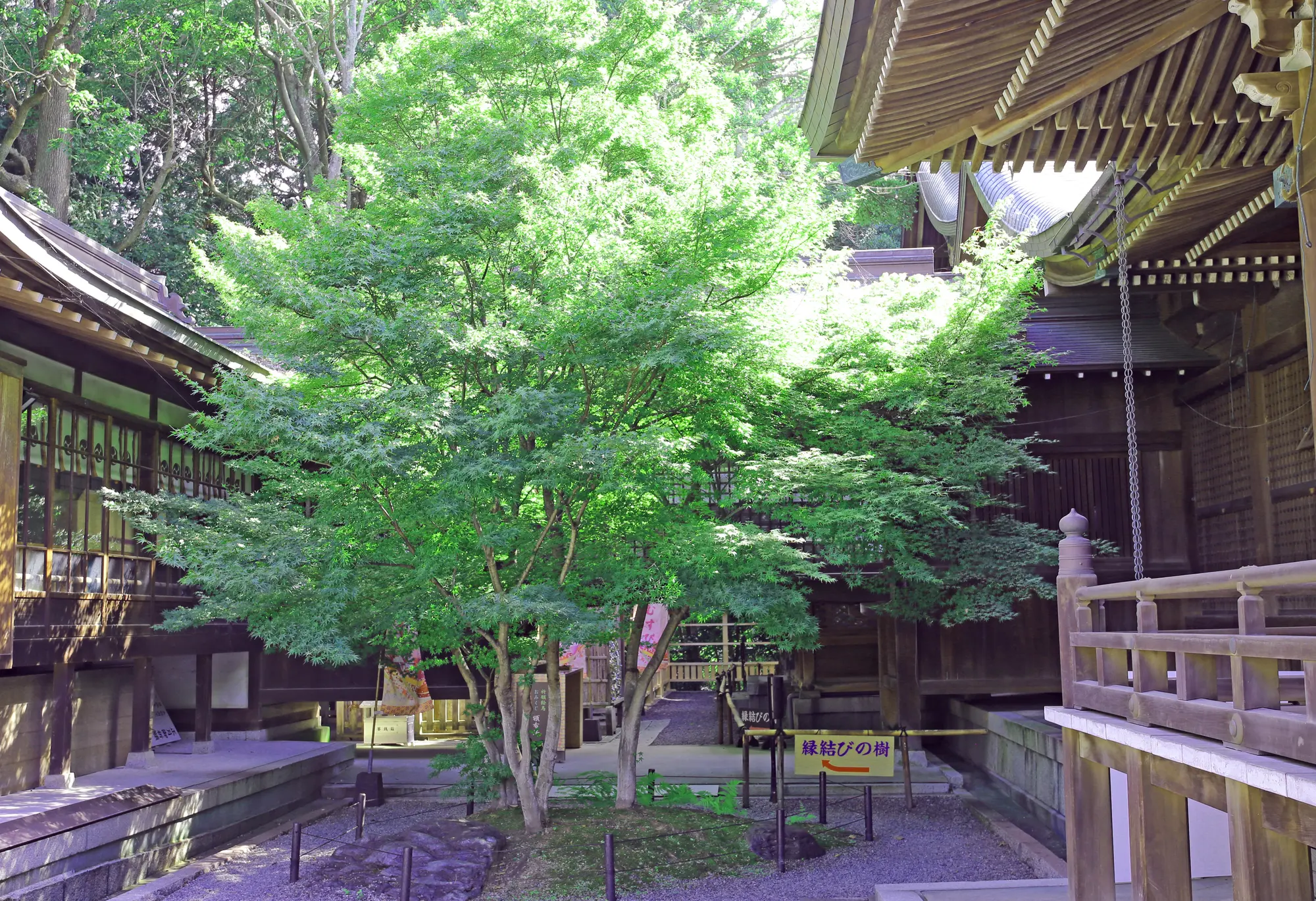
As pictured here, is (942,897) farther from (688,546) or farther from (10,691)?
(10,691)

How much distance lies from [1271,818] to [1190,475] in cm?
1168

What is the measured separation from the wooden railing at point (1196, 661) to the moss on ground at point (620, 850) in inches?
205

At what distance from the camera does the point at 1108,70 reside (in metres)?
5.52

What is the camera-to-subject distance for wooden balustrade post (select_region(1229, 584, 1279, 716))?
4660mm

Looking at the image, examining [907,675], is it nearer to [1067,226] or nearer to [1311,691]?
[1067,226]

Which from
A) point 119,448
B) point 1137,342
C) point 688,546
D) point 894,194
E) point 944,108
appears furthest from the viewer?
point 894,194

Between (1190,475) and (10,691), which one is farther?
(1190,475)

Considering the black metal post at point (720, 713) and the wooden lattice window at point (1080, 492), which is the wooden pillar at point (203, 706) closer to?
the black metal post at point (720, 713)

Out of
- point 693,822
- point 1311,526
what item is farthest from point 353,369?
point 1311,526

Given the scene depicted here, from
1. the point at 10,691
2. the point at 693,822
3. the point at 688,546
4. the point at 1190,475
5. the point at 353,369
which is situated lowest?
the point at 693,822

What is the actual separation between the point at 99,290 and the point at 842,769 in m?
10.3

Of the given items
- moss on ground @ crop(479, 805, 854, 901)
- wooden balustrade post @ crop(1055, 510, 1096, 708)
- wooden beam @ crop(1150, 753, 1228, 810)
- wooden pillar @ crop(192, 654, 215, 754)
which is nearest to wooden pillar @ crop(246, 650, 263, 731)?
wooden pillar @ crop(192, 654, 215, 754)

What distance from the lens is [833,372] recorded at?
12.4m

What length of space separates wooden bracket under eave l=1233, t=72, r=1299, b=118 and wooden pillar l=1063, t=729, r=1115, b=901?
3.87 m
